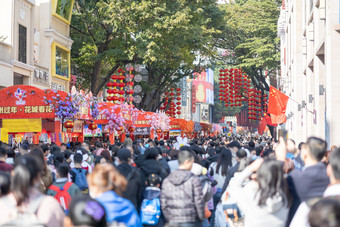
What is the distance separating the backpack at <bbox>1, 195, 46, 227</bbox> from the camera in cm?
414

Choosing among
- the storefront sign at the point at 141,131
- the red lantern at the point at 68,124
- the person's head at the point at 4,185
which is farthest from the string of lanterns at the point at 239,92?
the person's head at the point at 4,185

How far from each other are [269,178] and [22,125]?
1401 centimetres

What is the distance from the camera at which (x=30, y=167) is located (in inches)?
186

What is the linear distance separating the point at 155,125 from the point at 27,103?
15799 millimetres

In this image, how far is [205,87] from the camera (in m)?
115

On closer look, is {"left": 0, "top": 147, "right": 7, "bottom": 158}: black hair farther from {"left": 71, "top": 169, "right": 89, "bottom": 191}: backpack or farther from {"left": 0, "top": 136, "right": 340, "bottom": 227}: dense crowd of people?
{"left": 71, "top": 169, "right": 89, "bottom": 191}: backpack

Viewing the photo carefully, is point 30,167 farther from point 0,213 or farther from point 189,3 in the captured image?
point 189,3

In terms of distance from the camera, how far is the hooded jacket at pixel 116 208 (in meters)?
4.71

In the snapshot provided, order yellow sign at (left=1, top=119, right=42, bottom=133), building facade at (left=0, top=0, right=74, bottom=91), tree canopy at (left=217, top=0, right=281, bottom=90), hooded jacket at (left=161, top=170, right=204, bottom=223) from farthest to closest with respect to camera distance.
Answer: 1. tree canopy at (left=217, top=0, right=281, bottom=90)
2. building facade at (left=0, top=0, right=74, bottom=91)
3. yellow sign at (left=1, top=119, right=42, bottom=133)
4. hooded jacket at (left=161, top=170, right=204, bottom=223)

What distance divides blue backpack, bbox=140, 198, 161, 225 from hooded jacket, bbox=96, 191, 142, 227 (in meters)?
2.48

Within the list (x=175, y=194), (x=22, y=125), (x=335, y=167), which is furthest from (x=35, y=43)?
(x=335, y=167)

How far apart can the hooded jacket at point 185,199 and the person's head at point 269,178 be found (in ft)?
4.32

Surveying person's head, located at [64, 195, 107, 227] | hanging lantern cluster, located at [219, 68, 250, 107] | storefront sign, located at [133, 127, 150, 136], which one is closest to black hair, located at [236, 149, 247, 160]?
person's head, located at [64, 195, 107, 227]

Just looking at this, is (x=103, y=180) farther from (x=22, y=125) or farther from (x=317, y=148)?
(x=22, y=125)
